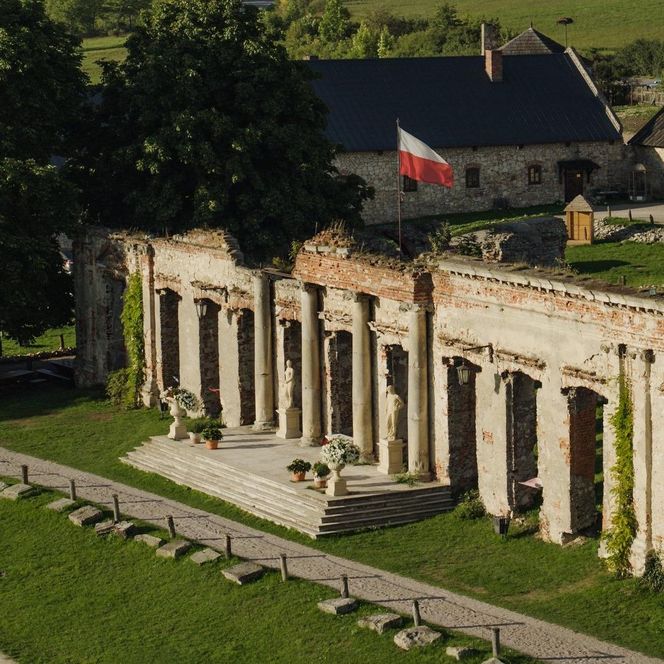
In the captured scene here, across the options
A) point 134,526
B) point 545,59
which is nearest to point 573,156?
point 545,59

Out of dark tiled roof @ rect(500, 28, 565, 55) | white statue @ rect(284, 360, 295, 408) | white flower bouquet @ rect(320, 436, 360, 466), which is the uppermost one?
dark tiled roof @ rect(500, 28, 565, 55)

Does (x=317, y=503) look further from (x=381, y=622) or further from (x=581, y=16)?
(x=581, y=16)

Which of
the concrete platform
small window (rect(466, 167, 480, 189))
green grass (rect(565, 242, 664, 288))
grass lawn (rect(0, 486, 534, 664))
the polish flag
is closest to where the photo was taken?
grass lawn (rect(0, 486, 534, 664))

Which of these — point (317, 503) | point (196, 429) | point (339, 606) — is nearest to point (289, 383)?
point (196, 429)

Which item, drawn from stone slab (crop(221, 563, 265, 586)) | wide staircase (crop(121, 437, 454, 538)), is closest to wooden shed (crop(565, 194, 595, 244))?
wide staircase (crop(121, 437, 454, 538))

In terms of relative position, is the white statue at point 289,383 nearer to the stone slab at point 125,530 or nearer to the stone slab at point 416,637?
the stone slab at point 125,530

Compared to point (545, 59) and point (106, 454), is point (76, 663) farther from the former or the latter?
point (545, 59)

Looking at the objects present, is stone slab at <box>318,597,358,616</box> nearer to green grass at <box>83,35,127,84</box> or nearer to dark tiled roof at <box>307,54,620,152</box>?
dark tiled roof at <box>307,54,620,152</box>
